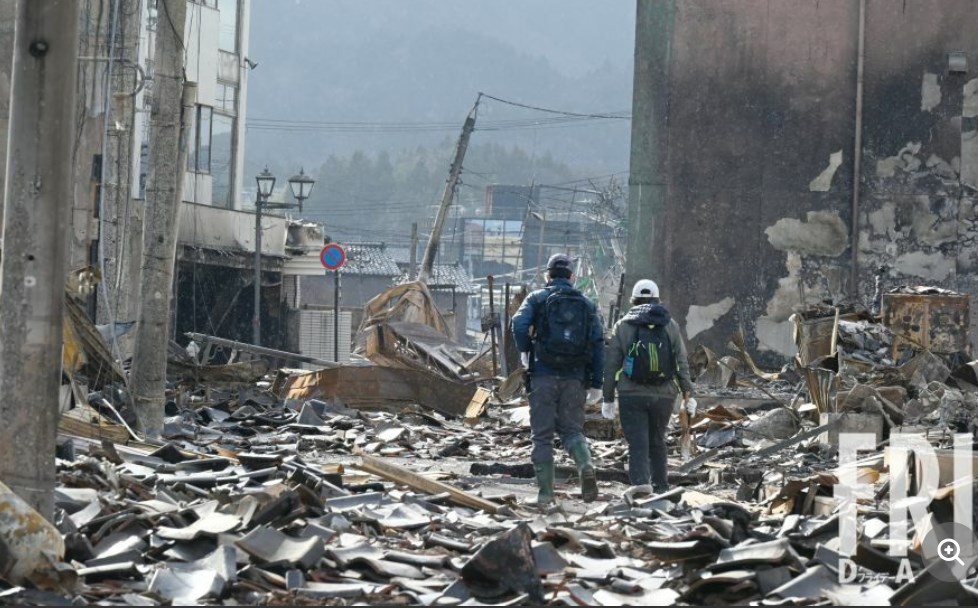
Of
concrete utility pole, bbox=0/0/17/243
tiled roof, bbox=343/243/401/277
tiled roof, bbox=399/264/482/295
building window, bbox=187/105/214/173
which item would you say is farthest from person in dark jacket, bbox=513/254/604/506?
tiled roof, bbox=399/264/482/295

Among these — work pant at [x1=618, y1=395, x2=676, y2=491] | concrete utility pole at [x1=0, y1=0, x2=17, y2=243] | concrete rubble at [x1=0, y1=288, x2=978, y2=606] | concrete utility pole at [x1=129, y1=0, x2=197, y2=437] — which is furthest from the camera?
concrete utility pole at [x1=0, y1=0, x2=17, y2=243]

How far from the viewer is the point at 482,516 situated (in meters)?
9.95

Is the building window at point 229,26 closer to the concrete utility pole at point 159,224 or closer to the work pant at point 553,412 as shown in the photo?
the concrete utility pole at point 159,224

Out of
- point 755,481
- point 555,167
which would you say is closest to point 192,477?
point 755,481

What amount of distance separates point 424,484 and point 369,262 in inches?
2508

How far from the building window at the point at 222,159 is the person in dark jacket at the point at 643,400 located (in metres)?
32.8

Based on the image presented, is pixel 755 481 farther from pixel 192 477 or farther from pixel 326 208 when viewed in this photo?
pixel 326 208

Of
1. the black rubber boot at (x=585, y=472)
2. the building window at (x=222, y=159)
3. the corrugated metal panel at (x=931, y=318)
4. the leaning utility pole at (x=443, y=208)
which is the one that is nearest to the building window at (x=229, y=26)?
the building window at (x=222, y=159)

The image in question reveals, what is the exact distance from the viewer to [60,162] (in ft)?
25.1

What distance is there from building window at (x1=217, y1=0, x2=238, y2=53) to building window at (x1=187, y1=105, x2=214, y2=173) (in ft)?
8.67

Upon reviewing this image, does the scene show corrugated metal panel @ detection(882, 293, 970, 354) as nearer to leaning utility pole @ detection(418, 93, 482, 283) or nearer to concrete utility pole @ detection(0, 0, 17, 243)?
concrete utility pole @ detection(0, 0, 17, 243)

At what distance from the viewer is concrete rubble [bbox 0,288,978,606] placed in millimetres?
7352

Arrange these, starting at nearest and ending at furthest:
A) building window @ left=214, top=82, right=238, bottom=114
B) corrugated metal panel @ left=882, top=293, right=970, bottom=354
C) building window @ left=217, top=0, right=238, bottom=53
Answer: corrugated metal panel @ left=882, top=293, right=970, bottom=354 → building window @ left=214, top=82, right=238, bottom=114 → building window @ left=217, top=0, right=238, bottom=53

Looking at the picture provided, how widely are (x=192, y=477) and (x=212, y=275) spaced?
30.5m
